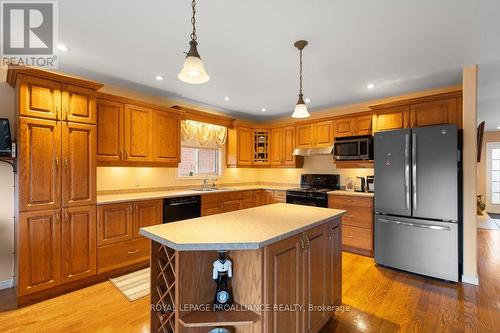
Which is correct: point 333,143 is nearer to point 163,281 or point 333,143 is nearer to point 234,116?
point 234,116

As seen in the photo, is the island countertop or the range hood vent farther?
the range hood vent

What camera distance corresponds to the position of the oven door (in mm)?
4191

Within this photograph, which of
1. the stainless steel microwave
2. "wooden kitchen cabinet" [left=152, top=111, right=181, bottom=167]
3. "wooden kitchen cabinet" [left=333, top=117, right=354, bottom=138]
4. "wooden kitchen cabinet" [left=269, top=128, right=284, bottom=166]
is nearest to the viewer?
"wooden kitchen cabinet" [left=152, top=111, right=181, bottom=167]

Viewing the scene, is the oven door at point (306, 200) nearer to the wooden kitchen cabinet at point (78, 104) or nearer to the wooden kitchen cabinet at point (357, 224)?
the wooden kitchen cabinet at point (357, 224)

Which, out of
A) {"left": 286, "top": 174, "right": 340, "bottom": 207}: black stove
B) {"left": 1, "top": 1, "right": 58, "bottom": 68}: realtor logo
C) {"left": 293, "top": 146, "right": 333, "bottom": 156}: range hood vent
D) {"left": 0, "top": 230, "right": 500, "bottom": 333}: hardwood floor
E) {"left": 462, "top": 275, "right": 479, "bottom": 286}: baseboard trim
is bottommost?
{"left": 0, "top": 230, "right": 500, "bottom": 333}: hardwood floor

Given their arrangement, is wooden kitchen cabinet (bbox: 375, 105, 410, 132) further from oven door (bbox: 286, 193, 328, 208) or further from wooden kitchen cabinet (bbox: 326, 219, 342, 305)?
wooden kitchen cabinet (bbox: 326, 219, 342, 305)

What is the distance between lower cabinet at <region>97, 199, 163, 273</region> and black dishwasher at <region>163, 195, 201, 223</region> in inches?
4.8

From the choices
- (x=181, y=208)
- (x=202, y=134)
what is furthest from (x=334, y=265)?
(x=202, y=134)

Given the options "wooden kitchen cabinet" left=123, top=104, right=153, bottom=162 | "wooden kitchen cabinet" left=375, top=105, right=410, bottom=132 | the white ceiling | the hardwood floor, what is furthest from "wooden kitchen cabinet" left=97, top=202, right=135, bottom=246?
"wooden kitchen cabinet" left=375, top=105, right=410, bottom=132

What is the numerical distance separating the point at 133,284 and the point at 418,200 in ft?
11.9

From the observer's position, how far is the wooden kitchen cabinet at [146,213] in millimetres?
3170

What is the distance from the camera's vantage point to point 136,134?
3.53 metres

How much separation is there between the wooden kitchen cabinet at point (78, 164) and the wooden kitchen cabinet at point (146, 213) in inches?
21.2

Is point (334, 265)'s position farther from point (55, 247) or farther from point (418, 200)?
point (55, 247)
